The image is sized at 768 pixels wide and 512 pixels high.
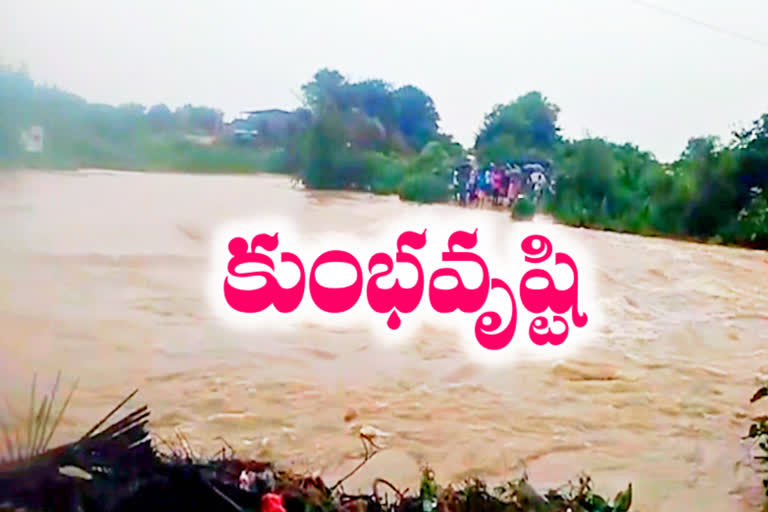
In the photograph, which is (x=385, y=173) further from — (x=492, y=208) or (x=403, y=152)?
(x=492, y=208)

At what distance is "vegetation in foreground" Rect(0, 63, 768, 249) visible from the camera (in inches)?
55.7

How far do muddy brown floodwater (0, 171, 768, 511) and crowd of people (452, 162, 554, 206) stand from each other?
5.1 inches

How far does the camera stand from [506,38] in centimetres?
167

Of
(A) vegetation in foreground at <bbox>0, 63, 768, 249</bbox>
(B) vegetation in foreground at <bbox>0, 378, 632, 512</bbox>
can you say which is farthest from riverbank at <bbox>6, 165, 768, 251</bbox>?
(B) vegetation in foreground at <bbox>0, 378, 632, 512</bbox>

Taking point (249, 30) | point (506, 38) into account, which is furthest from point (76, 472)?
point (506, 38)

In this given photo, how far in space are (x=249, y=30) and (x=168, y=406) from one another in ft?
2.10

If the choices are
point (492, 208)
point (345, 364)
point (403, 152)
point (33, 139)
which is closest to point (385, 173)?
point (403, 152)

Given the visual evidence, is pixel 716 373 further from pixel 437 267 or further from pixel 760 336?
pixel 437 267

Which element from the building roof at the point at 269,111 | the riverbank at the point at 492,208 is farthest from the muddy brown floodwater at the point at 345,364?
the building roof at the point at 269,111

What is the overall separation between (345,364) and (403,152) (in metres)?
0.41

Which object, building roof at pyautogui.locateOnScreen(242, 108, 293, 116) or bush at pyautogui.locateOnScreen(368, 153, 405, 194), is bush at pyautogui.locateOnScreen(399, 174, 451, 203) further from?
building roof at pyautogui.locateOnScreen(242, 108, 293, 116)

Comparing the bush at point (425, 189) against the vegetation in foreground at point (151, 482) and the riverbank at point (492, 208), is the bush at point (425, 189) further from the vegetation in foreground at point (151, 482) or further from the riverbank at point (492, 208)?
the vegetation in foreground at point (151, 482)

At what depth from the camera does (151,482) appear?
145cm

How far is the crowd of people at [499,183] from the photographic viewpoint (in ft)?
5.49
